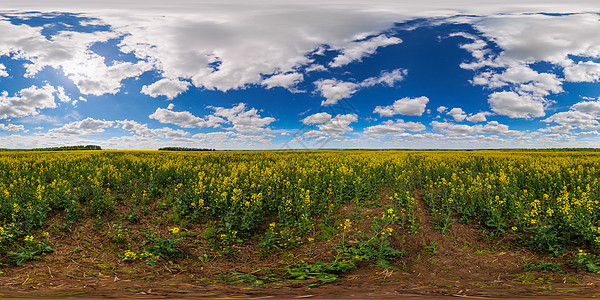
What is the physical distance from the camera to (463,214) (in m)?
7.25

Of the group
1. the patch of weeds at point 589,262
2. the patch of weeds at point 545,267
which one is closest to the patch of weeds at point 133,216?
the patch of weeds at point 545,267

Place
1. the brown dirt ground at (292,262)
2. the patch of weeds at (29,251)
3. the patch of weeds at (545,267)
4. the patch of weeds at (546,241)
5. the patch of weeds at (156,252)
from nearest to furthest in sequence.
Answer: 1. the brown dirt ground at (292,262)
2. the patch of weeds at (545,267)
3. the patch of weeds at (29,251)
4. the patch of weeds at (156,252)
5. the patch of weeds at (546,241)

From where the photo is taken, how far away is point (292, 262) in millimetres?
5281

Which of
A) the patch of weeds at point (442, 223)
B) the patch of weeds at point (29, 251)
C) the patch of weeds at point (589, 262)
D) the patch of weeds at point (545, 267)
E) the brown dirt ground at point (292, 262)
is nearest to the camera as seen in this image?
→ the brown dirt ground at point (292, 262)

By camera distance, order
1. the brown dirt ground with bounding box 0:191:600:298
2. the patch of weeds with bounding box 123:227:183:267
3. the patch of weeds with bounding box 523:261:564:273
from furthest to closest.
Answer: the patch of weeds with bounding box 123:227:183:267
the patch of weeds with bounding box 523:261:564:273
the brown dirt ground with bounding box 0:191:600:298

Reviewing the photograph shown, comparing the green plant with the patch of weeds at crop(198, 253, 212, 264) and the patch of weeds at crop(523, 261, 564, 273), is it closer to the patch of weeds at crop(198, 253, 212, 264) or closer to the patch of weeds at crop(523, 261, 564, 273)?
the patch of weeds at crop(198, 253, 212, 264)

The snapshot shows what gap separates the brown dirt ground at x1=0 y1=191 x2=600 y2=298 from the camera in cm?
351

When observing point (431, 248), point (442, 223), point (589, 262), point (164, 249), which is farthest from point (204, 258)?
point (589, 262)

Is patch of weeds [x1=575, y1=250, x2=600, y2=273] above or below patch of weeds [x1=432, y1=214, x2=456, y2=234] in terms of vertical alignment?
below

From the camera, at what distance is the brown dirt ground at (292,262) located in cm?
351

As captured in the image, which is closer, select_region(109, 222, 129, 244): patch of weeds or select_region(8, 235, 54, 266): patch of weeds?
select_region(8, 235, 54, 266): patch of weeds

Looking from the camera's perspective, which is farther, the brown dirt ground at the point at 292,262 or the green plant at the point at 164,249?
the green plant at the point at 164,249

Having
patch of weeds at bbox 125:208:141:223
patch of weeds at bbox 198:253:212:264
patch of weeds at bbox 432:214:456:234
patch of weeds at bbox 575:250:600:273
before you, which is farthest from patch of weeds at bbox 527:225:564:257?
patch of weeds at bbox 125:208:141:223

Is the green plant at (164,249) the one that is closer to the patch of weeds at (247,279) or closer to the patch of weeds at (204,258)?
the patch of weeds at (204,258)
